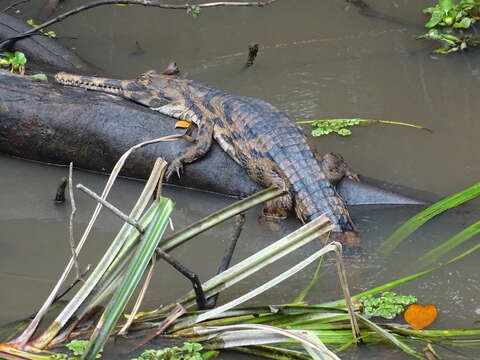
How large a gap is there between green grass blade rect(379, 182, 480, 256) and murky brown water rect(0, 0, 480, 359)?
7 cm

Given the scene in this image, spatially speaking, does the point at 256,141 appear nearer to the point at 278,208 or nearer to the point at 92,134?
the point at 278,208

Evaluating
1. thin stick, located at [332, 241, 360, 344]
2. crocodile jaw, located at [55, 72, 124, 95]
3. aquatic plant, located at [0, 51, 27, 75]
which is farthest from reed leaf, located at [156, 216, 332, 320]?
aquatic plant, located at [0, 51, 27, 75]

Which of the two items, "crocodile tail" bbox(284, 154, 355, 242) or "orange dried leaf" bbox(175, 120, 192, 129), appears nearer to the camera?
"crocodile tail" bbox(284, 154, 355, 242)

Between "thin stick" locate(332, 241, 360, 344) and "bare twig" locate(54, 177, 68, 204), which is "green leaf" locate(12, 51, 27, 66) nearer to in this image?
"bare twig" locate(54, 177, 68, 204)

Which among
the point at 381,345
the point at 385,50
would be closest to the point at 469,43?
the point at 385,50

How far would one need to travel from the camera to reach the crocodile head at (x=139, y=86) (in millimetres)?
6301

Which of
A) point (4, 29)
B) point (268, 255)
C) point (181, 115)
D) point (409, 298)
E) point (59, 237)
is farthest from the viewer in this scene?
point (4, 29)

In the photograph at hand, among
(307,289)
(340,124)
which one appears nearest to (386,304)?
(307,289)

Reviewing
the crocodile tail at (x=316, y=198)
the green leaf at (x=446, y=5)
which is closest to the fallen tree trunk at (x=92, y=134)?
the crocodile tail at (x=316, y=198)

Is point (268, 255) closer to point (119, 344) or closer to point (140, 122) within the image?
point (119, 344)

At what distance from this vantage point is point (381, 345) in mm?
3711

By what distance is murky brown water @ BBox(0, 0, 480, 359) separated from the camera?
177 inches

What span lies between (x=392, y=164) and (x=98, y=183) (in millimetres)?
2128

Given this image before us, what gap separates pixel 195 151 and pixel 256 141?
1.44 feet
